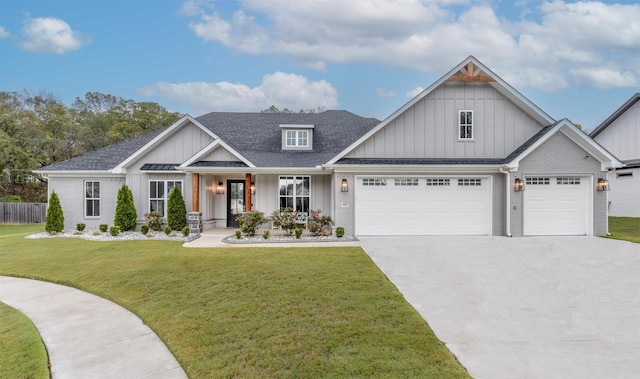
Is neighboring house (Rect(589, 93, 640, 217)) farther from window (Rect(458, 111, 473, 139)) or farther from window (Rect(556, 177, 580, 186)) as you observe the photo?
window (Rect(458, 111, 473, 139))

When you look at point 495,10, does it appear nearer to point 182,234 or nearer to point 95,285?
point 182,234

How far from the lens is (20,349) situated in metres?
3.73

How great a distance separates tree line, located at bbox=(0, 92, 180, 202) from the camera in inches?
1064

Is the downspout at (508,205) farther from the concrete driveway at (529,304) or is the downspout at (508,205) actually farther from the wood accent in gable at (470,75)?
the wood accent in gable at (470,75)

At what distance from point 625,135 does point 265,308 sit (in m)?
23.9

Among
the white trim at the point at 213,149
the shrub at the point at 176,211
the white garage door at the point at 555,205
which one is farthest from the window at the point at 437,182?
the shrub at the point at 176,211

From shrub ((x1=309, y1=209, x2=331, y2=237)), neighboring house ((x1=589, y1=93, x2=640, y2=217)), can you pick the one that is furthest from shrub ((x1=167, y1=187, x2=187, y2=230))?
neighboring house ((x1=589, y1=93, x2=640, y2=217))

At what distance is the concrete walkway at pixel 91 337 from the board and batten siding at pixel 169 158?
8.37 metres

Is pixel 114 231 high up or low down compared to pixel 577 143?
down

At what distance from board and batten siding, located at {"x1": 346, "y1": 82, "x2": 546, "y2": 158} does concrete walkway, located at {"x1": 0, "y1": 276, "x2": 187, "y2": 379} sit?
945cm

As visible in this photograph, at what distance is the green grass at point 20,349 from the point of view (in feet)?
10.7

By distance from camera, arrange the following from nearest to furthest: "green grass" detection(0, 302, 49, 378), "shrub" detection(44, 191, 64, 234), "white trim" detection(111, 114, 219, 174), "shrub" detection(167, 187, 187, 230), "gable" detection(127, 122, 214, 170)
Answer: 1. "green grass" detection(0, 302, 49, 378)
2. "shrub" detection(44, 191, 64, 234)
3. "shrub" detection(167, 187, 187, 230)
4. "white trim" detection(111, 114, 219, 174)
5. "gable" detection(127, 122, 214, 170)

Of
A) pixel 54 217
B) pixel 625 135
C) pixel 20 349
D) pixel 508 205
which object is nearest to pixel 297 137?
pixel 508 205

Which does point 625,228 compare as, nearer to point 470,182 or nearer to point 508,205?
point 508,205
